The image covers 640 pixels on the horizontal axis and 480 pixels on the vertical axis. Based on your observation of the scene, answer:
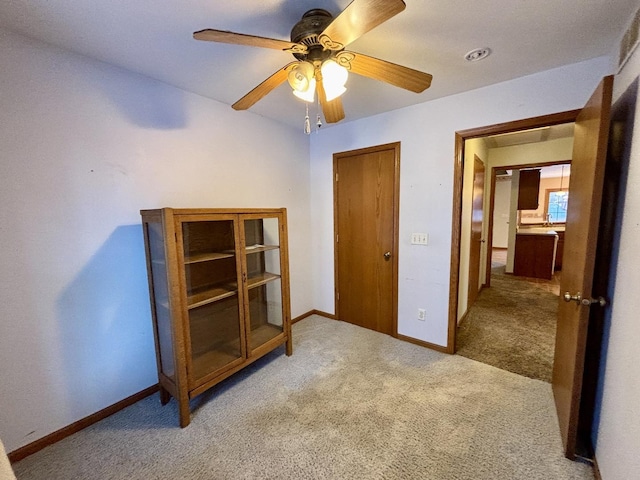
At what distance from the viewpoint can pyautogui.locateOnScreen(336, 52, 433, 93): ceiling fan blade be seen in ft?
4.11

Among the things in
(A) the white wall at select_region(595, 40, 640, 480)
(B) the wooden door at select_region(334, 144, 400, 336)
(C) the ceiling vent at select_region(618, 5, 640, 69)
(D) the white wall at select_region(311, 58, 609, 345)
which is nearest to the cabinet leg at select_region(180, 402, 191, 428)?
(B) the wooden door at select_region(334, 144, 400, 336)

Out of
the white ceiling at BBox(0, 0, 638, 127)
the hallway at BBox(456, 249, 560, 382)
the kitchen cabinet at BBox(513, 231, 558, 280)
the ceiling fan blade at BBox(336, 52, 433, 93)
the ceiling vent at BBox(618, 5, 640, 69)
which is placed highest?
the white ceiling at BBox(0, 0, 638, 127)

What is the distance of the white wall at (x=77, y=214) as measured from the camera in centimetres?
145

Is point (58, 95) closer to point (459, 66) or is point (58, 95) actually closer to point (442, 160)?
point (459, 66)

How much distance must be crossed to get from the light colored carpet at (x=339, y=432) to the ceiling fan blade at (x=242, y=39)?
208 cm

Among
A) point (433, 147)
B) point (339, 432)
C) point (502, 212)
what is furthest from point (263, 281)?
point (502, 212)

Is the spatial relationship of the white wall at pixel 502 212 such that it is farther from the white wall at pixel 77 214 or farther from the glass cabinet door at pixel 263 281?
the white wall at pixel 77 214

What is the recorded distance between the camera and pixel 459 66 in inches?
71.2

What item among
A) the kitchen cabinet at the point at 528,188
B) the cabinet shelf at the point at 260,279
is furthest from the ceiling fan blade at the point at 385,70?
the kitchen cabinet at the point at 528,188

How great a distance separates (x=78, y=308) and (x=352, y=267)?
2.42 m

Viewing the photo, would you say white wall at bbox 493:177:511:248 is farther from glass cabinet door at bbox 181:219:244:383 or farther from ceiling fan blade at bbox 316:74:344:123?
glass cabinet door at bbox 181:219:244:383

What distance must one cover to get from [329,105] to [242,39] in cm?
63

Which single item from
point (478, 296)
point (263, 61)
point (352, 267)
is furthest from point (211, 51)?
point (478, 296)

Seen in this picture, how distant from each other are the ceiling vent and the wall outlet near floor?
5.17 ft
